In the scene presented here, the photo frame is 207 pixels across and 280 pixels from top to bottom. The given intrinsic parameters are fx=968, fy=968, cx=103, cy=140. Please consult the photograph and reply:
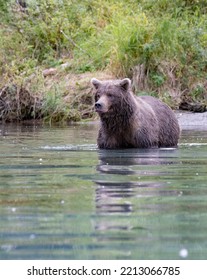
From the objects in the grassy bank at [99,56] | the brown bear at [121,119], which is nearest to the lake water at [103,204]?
the brown bear at [121,119]

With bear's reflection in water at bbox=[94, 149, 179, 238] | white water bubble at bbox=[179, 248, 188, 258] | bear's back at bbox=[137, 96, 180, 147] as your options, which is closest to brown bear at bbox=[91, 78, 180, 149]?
bear's back at bbox=[137, 96, 180, 147]

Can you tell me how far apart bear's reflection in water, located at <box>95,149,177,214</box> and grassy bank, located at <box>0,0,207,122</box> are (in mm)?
8353

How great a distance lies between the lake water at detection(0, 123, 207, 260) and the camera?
225 inches

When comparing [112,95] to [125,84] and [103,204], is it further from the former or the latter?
[103,204]

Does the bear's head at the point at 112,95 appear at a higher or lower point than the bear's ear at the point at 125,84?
lower

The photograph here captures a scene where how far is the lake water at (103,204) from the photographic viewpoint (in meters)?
5.71

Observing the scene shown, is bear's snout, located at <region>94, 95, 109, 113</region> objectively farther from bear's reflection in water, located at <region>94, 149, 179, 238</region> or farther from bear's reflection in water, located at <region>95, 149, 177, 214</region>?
bear's reflection in water, located at <region>94, 149, 179, 238</region>

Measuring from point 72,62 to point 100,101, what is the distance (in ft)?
34.2

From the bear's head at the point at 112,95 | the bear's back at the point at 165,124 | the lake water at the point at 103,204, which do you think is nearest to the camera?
the lake water at the point at 103,204

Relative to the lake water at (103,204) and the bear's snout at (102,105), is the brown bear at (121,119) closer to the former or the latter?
the bear's snout at (102,105)

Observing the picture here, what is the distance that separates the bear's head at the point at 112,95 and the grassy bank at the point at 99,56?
735cm

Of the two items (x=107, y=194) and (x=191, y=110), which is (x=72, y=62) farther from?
(x=107, y=194)

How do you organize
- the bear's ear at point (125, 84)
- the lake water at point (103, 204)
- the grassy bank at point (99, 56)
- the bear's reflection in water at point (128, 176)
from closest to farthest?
the lake water at point (103, 204) → the bear's reflection in water at point (128, 176) → the bear's ear at point (125, 84) → the grassy bank at point (99, 56)

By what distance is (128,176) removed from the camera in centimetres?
Result: 943
